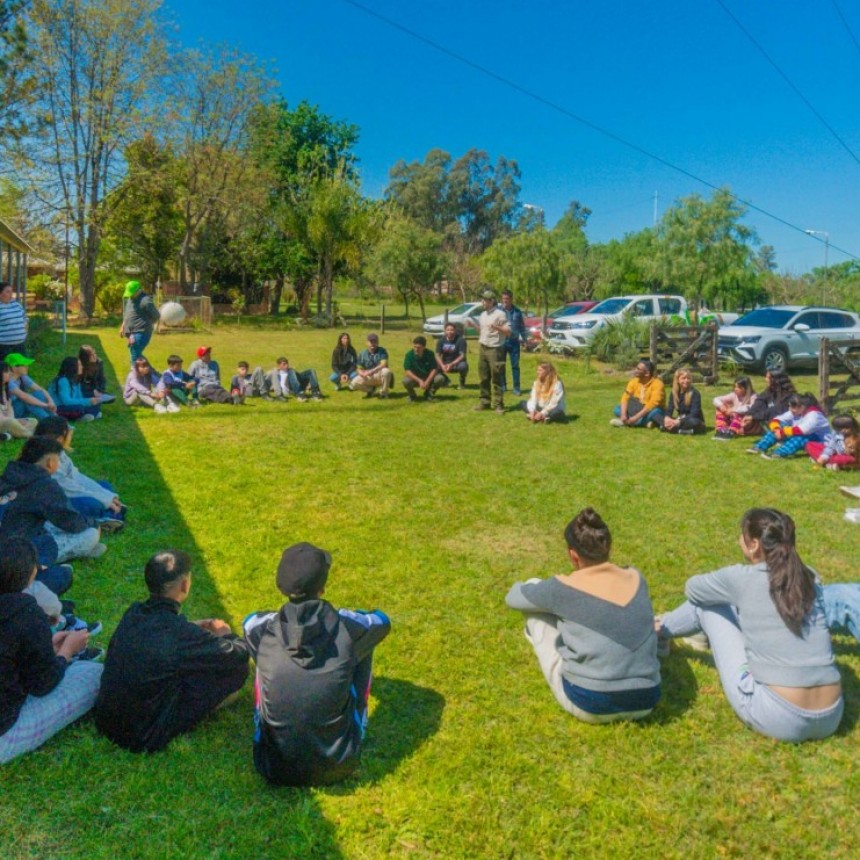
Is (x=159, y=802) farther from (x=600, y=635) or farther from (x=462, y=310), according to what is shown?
(x=462, y=310)

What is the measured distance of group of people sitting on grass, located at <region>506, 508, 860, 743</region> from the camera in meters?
3.38

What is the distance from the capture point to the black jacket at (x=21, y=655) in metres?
3.08

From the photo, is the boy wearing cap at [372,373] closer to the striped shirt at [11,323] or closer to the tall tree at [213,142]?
the striped shirt at [11,323]

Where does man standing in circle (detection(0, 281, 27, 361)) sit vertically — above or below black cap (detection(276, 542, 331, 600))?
above

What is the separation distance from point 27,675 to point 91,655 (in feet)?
2.35

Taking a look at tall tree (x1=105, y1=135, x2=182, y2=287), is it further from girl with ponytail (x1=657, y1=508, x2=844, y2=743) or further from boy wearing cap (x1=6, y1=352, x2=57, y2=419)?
girl with ponytail (x1=657, y1=508, x2=844, y2=743)

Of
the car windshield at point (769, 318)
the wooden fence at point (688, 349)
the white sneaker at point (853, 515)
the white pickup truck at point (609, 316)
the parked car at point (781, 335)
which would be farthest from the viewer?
the white pickup truck at point (609, 316)

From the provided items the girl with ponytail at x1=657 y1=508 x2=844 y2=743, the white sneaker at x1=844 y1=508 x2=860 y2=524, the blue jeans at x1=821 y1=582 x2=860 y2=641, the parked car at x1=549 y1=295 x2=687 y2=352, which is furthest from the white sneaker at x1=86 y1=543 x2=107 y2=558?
the parked car at x1=549 y1=295 x2=687 y2=352

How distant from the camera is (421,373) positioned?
12836 mm

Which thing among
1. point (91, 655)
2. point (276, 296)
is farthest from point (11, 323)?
point (276, 296)

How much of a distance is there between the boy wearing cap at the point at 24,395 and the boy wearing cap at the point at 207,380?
2.67 metres

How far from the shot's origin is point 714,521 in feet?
21.6

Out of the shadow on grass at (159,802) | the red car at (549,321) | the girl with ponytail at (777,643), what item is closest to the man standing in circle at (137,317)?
the shadow on grass at (159,802)

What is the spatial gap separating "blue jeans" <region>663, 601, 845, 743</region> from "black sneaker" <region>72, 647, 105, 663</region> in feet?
10.1
